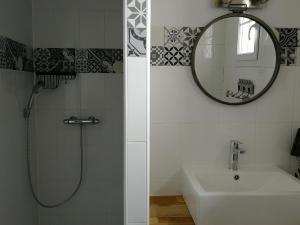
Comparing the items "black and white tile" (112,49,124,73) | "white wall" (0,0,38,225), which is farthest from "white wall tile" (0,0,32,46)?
"black and white tile" (112,49,124,73)

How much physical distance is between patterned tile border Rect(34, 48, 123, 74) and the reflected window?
2.59ft

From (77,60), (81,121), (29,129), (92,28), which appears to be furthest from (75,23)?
(29,129)

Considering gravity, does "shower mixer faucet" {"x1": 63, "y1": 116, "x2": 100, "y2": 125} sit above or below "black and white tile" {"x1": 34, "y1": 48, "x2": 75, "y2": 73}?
below

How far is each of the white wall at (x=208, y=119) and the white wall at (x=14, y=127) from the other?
0.82m

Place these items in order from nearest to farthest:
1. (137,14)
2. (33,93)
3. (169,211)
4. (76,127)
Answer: (137,14) < (169,211) < (33,93) < (76,127)

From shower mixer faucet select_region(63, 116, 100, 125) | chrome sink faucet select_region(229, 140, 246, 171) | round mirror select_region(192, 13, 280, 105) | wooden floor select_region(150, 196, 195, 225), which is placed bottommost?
wooden floor select_region(150, 196, 195, 225)

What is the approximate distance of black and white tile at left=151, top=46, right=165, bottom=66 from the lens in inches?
62.8

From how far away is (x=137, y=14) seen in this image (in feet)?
3.48

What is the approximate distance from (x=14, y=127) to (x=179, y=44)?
1.10m

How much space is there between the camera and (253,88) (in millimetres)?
1617

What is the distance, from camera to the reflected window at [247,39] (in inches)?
62.4

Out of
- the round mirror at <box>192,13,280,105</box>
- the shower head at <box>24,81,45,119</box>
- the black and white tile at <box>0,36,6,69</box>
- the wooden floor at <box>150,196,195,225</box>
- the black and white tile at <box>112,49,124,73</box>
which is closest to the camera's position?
the wooden floor at <box>150,196,195,225</box>

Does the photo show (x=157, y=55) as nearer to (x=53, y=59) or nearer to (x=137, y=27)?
(x=137, y=27)

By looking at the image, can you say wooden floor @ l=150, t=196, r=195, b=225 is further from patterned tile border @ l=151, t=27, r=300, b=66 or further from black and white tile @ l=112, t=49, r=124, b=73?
black and white tile @ l=112, t=49, r=124, b=73
